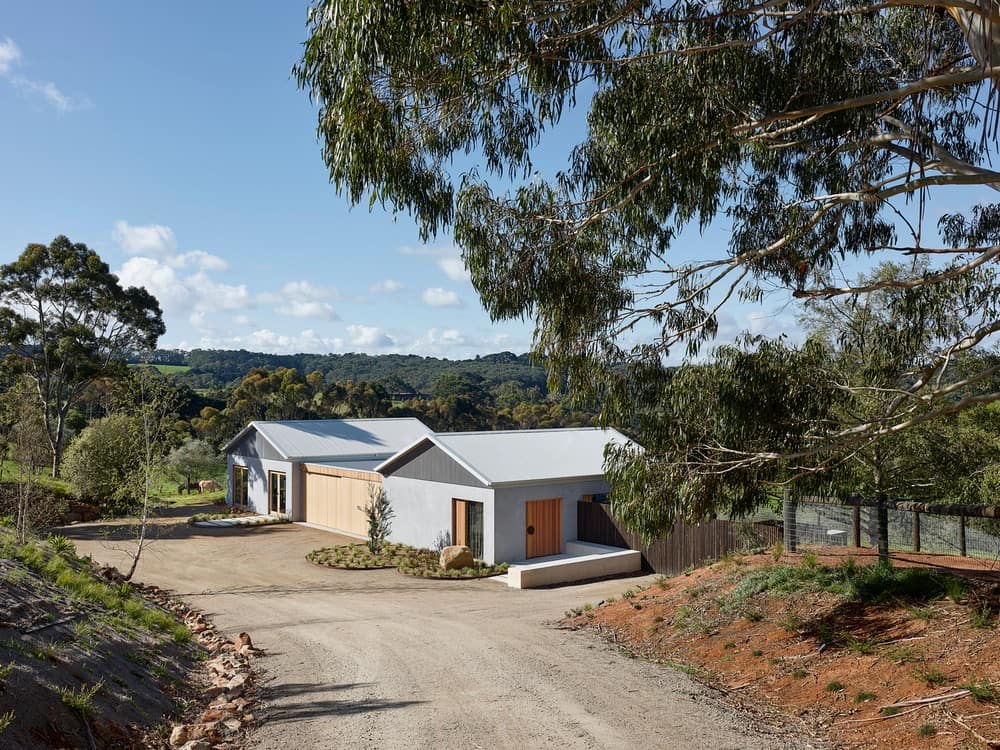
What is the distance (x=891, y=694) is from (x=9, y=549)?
11665mm

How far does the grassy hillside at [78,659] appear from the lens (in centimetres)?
594

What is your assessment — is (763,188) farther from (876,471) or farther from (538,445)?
(538,445)

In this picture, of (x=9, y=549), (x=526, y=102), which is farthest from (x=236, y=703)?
(x=526, y=102)

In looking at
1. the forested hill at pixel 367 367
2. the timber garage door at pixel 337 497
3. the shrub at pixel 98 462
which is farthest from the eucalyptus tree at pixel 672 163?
the forested hill at pixel 367 367

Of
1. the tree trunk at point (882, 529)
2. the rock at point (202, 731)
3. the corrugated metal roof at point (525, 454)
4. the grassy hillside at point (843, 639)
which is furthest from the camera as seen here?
the corrugated metal roof at point (525, 454)

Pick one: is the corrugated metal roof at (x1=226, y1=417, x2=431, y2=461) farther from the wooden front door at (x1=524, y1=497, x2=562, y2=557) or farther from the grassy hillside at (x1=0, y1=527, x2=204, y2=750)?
the grassy hillside at (x1=0, y1=527, x2=204, y2=750)

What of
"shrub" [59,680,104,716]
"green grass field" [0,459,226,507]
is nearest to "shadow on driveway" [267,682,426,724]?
"shrub" [59,680,104,716]

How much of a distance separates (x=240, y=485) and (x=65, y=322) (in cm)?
1304

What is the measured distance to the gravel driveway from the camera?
755 centimetres

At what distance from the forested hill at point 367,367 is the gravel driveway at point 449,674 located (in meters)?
78.4

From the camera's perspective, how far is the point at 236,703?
8.47 meters

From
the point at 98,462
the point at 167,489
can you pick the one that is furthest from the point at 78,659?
the point at 167,489

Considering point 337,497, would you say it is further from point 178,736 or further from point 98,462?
point 178,736

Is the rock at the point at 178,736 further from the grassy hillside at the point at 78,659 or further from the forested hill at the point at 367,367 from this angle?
the forested hill at the point at 367,367
